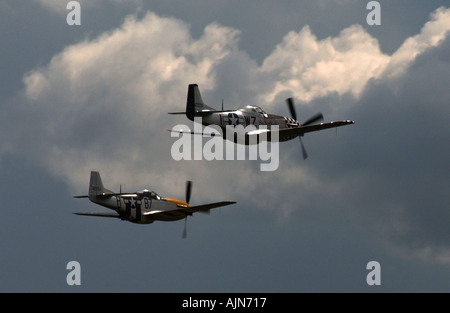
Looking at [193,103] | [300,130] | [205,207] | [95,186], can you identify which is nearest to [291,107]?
[300,130]

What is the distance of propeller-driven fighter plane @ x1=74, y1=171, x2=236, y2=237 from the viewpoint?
2462 inches

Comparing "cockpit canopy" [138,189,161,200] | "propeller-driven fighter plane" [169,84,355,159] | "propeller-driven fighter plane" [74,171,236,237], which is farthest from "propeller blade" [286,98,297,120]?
"cockpit canopy" [138,189,161,200]

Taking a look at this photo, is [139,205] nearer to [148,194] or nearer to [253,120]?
[148,194]

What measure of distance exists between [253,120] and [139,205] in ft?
41.5

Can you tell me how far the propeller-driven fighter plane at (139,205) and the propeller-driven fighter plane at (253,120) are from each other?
757cm

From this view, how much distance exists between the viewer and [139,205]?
63.8 metres

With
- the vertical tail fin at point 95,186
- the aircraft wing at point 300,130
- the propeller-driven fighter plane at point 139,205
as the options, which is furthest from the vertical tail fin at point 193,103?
the vertical tail fin at point 95,186

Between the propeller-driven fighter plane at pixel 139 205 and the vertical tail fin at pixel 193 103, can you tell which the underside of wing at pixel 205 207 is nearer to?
the propeller-driven fighter plane at pixel 139 205

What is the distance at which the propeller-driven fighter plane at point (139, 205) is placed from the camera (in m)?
62.5
